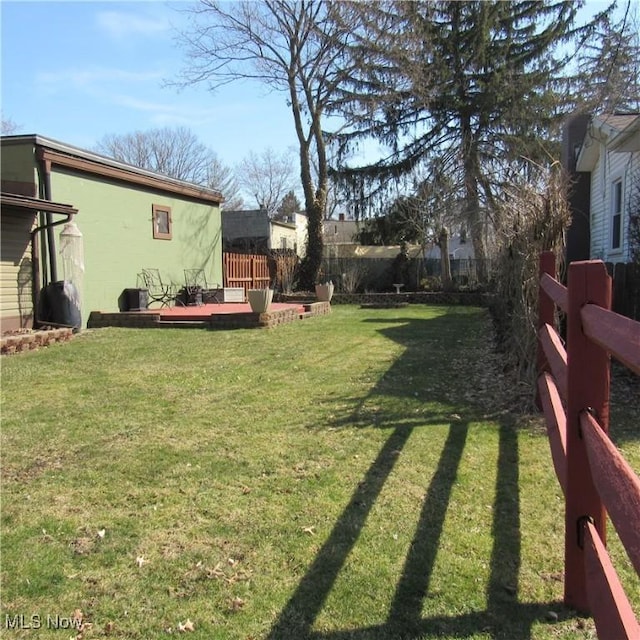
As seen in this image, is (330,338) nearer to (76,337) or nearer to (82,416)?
(76,337)

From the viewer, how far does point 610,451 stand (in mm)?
1642

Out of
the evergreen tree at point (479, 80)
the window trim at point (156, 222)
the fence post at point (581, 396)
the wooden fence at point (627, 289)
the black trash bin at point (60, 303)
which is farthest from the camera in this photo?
the evergreen tree at point (479, 80)

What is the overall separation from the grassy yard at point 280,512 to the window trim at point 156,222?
8727 mm

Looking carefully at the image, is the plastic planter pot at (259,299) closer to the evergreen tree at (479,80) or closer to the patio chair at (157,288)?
the patio chair at (157,288)

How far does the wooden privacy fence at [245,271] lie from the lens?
1894 centimetres

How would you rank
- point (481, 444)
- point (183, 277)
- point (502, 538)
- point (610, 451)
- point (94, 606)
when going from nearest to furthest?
point (610, 451) → point (94, 606) → point (502, 538) → point (481, 444) → point (183, 277)

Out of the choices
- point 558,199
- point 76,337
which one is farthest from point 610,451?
point 76,337

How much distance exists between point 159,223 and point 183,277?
186 centimetres

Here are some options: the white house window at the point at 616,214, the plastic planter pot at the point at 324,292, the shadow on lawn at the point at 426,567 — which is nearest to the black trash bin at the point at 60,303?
the shadow on lawn at the point at 426,567

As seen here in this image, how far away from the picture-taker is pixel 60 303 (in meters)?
10.4

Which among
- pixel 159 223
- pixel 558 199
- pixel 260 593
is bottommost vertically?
pixel 260 593

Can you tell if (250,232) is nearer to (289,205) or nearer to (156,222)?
(156,222)

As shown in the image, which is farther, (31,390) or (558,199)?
(31,390)

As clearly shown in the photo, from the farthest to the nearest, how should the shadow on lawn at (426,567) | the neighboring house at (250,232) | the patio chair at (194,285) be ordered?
the neighboring house at (250,232) < the patio chair at (194,285) < the shadow on lawn at (426,567)
